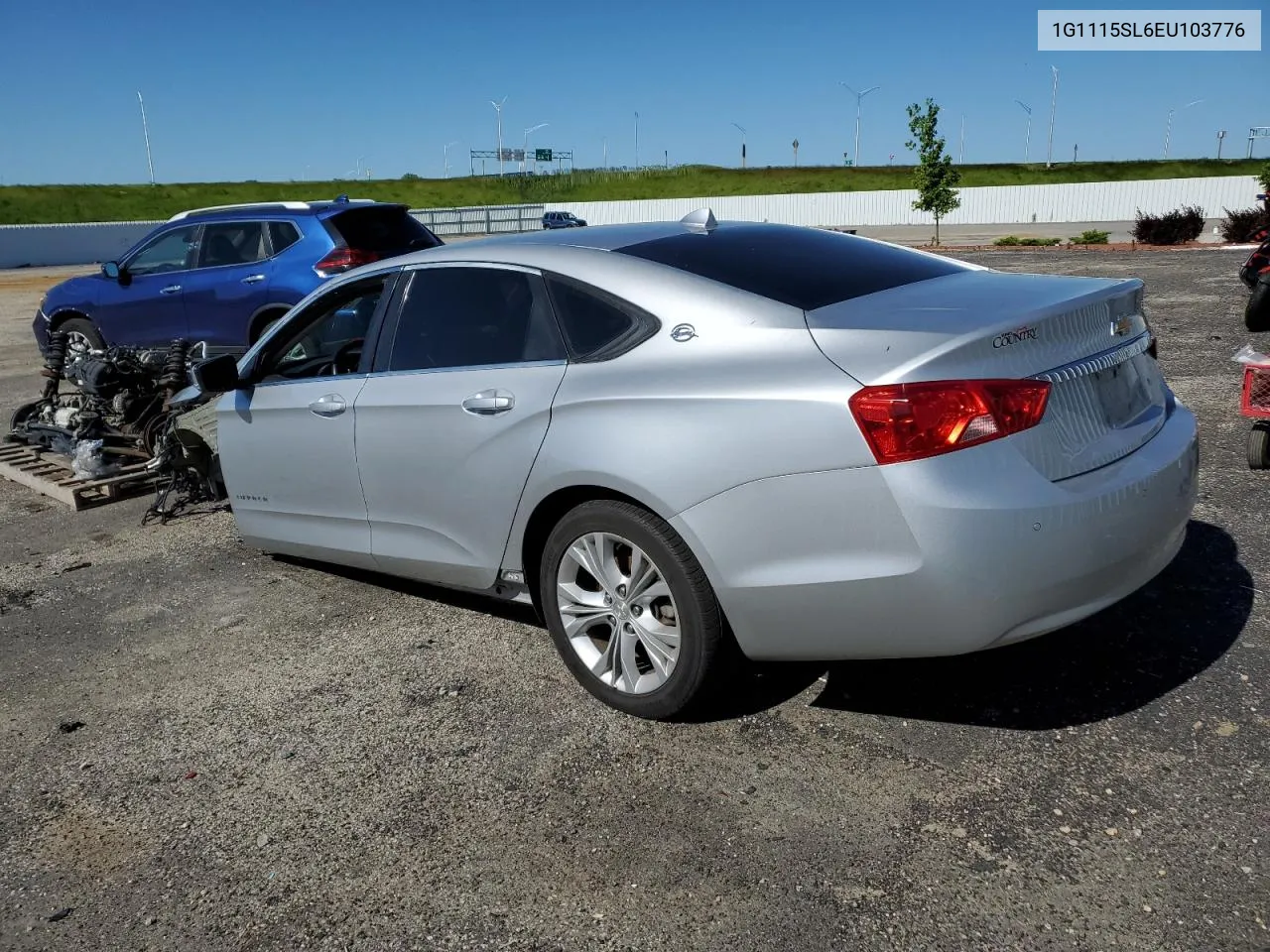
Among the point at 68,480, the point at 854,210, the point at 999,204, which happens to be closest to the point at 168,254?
the point at 68,480

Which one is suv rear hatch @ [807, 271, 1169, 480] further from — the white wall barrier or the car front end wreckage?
the white wall barrier

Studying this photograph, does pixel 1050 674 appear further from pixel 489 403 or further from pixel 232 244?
pixel 232 244

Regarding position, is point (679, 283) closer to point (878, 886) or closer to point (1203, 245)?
point (878, 886)

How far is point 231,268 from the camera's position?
31.7 feet

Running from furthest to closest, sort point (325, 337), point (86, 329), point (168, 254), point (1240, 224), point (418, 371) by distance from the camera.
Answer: point (1240, 224) < point (86, 329) < point (168, 254) < point (325, 337) < point (418, 371)

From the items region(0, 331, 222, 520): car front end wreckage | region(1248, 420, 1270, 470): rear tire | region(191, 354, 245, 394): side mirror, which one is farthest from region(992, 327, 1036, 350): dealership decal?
region(0, 331, 222, 520): car front end wreckage

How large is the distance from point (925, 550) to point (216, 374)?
138 inches

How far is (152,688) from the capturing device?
4.17 meters

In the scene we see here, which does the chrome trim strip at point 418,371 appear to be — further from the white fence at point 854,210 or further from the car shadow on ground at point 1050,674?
the white fence at point 854,210

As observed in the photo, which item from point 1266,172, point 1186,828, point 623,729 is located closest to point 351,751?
point 623,729

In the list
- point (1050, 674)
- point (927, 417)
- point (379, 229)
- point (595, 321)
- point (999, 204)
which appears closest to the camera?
point (927, 417)

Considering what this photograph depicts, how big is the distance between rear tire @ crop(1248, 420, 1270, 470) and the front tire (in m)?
4.35

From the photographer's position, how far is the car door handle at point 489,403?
3762 millimetres

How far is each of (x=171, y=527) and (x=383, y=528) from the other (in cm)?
276
